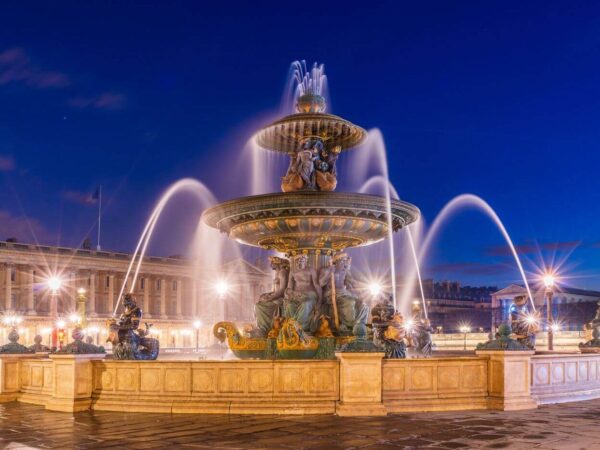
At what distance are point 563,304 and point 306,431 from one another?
350 ft

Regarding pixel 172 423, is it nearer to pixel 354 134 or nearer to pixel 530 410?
pixel 530 410

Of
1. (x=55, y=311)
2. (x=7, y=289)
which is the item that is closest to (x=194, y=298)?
(x=7, y=289)

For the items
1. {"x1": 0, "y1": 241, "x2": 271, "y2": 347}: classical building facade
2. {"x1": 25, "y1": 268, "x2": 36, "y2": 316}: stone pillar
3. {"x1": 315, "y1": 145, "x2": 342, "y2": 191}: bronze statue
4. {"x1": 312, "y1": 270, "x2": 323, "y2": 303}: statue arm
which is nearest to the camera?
{"x1": 312, "y1": 270, "x2": 323, "y2": 303}: statue arm

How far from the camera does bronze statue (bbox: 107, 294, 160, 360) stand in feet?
47.6

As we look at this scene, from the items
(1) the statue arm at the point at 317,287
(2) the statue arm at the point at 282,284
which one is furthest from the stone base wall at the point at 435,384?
(2) the statue arm at the point at 282,284

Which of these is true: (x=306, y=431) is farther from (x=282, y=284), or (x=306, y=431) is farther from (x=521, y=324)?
(x=282, y=284)

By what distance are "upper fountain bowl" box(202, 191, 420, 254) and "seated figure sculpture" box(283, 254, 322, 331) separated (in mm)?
498

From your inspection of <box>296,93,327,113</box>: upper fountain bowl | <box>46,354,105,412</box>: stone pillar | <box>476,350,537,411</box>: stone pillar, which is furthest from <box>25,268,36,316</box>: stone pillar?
<box>476,350,537,411</box>: stone pillar

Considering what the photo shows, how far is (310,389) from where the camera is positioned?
496 inches

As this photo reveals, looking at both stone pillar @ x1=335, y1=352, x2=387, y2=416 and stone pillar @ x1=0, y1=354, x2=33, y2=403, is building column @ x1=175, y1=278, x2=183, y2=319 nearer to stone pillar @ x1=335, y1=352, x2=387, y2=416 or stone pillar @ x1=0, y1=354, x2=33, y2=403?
stone pillar @ x1=0, y1=354, x2=33, y2=403

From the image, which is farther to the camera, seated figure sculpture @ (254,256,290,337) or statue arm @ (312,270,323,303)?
seated figure sculpture @ (254,256,290,337)

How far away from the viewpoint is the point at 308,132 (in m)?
18.4

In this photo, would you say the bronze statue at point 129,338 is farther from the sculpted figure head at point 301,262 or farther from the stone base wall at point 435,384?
the stone base wall at point 435,384

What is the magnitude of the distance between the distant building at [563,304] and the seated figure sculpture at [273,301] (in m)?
70.9
